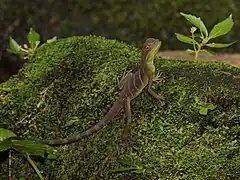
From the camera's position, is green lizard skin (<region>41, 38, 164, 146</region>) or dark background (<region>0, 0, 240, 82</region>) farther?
dark background (<region>0, 0, 240, 82</region>)

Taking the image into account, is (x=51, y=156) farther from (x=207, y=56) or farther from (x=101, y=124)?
(x=207, y=56)

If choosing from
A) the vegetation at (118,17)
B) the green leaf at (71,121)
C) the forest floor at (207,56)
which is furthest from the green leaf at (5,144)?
the vegetation at (118,17)

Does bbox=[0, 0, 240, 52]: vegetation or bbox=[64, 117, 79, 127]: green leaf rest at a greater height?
bbox=[64, 117, 79, 127]: green leaf

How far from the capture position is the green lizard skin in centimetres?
305

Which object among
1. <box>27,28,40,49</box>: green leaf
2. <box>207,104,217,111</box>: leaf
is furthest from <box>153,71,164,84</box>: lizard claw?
<box>27,28,40,49</box>: green leaf

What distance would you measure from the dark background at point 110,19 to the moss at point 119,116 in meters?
3.79

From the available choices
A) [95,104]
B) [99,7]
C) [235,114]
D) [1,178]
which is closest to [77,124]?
[95,104]

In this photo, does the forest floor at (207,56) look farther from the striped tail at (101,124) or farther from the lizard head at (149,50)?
the striped tail at (101,124)

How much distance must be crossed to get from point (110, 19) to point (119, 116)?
4584mm

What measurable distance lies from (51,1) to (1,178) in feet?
15.7

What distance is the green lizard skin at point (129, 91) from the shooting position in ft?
10.00

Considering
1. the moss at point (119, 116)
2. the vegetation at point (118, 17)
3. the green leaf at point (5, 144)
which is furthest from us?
the vegetation at point (118, 17)

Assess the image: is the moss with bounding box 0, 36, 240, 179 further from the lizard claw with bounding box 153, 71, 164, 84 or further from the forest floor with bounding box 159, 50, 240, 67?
the forest floor with bounding box 159, 50, 240, 67

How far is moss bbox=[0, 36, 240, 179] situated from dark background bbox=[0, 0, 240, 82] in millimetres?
3787
